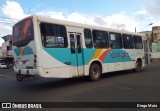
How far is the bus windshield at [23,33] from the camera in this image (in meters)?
10.7

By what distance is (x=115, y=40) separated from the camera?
15.5m

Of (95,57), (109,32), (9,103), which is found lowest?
(9,103)

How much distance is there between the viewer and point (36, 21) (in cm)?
1043

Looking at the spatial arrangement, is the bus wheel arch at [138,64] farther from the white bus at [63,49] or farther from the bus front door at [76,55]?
the bus front door at [76,55]

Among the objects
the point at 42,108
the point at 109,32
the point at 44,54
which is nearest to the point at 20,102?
the point at 42,108

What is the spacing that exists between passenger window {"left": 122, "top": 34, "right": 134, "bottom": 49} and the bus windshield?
7355 mm

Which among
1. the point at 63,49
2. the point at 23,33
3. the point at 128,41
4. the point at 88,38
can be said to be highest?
the point at 23,33

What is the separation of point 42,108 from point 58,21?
506 cm

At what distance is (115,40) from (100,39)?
177cm

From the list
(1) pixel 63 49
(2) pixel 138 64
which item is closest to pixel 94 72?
(1) pixel 63 49

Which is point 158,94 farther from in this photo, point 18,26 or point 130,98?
point 18,26

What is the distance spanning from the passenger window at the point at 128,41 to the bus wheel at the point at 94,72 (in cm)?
362

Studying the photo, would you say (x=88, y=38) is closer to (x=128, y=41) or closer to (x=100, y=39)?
(x=100, y=39)

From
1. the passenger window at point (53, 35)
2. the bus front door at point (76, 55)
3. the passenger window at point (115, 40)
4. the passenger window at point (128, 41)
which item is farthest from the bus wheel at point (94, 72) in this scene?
the passenger window at point (128, 41)
